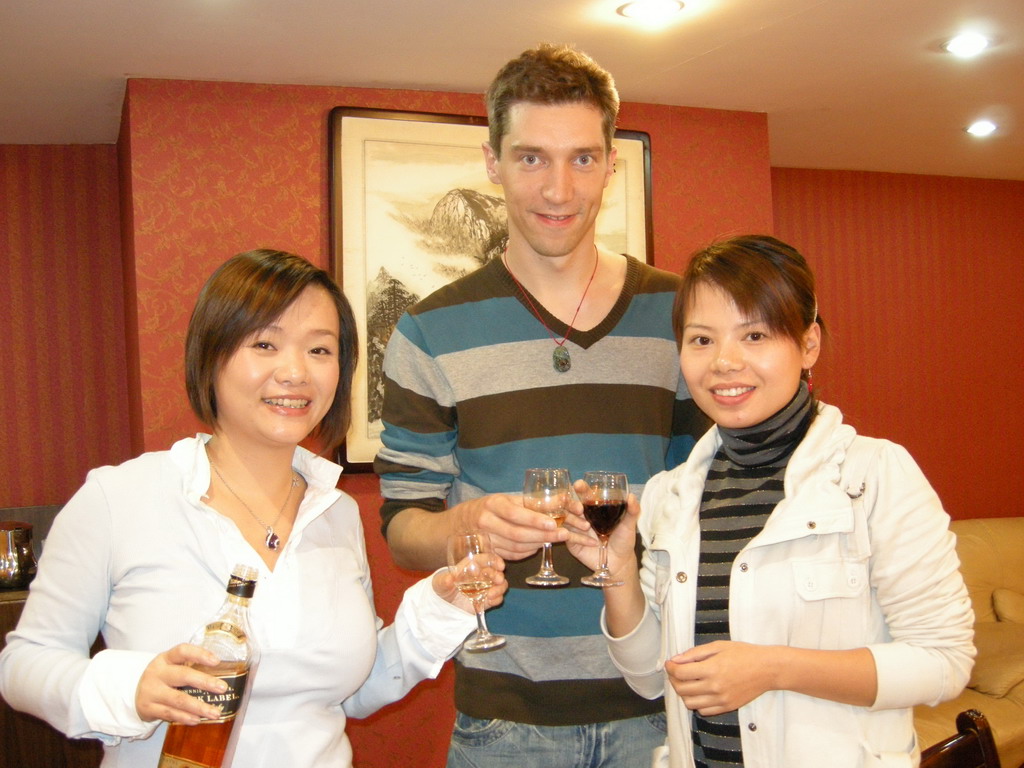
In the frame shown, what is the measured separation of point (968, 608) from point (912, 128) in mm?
4506

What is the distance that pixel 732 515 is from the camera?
5.52ft

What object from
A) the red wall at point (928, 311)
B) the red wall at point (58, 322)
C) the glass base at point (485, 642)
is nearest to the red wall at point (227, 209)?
the red wall at point (58, 322)

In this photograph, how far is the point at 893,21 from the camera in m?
3.71

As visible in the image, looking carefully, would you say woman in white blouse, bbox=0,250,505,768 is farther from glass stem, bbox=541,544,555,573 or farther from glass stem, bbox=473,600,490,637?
glass stem, bbox=541,544,555,573

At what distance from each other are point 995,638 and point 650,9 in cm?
402

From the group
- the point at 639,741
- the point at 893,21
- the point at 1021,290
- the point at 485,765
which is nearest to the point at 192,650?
the point at 485,765

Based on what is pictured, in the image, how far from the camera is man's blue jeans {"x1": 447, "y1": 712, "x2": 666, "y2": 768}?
5.84 ft

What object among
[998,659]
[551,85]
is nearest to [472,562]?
[551,85]

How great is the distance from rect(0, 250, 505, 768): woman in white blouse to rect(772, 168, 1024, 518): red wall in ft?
16.2

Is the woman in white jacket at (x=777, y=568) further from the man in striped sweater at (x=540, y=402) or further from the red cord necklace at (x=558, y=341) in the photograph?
the red cord necklace at (x=558, y=341)

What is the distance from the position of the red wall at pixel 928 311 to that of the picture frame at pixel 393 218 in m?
2.74

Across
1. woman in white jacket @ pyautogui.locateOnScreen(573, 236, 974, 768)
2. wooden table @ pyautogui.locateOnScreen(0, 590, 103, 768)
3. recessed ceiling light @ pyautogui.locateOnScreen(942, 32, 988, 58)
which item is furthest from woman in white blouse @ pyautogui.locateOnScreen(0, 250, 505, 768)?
recessed ceiling light @ pyautogui.locateOnScreen(942, 32, 988, 58)

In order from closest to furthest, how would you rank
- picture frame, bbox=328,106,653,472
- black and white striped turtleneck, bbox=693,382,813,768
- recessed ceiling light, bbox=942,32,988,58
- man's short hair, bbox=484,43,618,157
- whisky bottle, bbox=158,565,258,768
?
whisky bottle, bbox=158,565,258,768 → black and white striped turtleneck, bbox=693,382,813,768 → man's short hair, bbox=484,43,618,157 → recessed ceiling light, bbox=942,32,988,58 → picture frame, bbox=328,106,653,472

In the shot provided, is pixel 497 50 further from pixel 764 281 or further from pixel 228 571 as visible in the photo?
pixel 228 571
